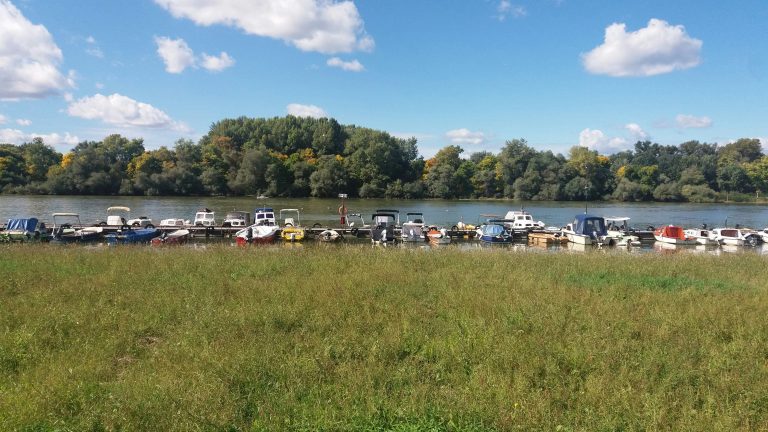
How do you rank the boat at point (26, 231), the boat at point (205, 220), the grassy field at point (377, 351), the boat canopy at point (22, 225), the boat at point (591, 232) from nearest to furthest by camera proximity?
the grassy field at point (377, 351) < the boat at point (26, 231) < the boat canopy at point (22, 225) < the boat at point (591, 232) < the boat at point (205, 220)

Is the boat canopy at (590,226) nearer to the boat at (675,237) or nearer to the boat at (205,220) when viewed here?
the boat at (675,237)

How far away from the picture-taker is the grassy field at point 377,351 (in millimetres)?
6746

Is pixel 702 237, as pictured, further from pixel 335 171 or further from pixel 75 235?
pixel 335 171

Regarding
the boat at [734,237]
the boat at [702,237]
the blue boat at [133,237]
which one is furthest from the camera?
the boat at [702,237]

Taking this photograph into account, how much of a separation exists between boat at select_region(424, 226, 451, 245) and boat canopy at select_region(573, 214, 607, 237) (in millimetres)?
10594

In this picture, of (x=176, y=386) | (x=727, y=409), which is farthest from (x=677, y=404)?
(x=176, y=386)

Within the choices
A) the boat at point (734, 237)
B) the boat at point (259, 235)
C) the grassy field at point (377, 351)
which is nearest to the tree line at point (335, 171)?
the boat at point (734, 237)

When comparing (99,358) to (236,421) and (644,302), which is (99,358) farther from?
(644,302)

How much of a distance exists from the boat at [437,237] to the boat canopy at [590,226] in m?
10.6

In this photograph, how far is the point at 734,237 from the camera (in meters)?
42.8

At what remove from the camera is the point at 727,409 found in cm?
700

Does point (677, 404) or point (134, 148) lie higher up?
point (134, 148)

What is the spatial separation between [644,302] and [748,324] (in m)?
2.44

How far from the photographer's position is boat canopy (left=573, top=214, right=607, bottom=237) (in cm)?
4119
